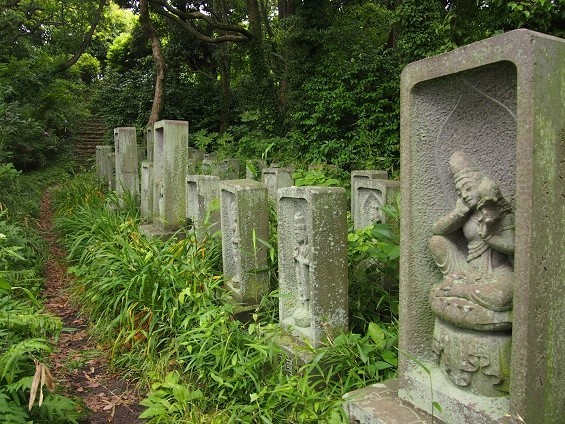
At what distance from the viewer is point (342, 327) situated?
3.09 meters

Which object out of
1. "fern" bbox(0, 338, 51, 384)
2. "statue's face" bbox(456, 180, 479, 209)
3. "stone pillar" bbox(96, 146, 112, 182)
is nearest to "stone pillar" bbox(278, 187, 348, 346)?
"statue's face" bbox(456, 180, 479, 209)

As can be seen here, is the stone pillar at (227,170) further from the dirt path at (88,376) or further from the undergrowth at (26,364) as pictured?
the undergrowth at (26,364)

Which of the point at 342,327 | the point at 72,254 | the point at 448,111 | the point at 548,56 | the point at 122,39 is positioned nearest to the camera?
the point at 548,56

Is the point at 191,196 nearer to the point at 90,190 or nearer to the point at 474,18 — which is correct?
the point at 90,190

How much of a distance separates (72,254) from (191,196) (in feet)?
5.38

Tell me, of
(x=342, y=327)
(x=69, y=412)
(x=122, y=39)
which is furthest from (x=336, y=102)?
(x=122, y=39)

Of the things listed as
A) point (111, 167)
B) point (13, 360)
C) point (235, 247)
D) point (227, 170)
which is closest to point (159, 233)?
point (227, 170)

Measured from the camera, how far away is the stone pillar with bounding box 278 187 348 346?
299cm

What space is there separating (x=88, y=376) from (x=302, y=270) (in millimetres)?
1758

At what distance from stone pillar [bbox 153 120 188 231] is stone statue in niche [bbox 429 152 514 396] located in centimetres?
424

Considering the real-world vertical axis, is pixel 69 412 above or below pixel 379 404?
below

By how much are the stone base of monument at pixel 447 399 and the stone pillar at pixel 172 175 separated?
413 cm

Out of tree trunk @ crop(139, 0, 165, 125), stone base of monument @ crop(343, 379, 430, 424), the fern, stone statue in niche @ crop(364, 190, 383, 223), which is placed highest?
tree trunk @ crop(139, 0, 165, 125)

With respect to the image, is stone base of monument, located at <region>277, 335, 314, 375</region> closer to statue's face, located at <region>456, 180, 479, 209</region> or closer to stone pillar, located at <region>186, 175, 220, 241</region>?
statue's face, located at <region>456, 180, 479, 209</region>
